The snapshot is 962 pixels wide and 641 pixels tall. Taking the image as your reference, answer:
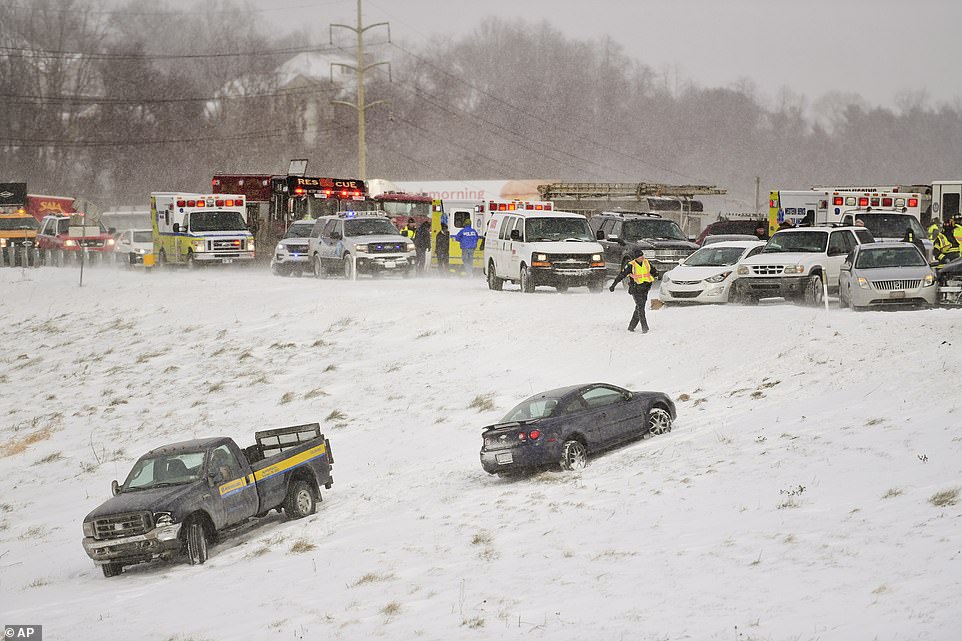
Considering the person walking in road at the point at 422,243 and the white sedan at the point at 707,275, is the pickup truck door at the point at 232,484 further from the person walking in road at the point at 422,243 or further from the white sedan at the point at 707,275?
the person walking in road at the point at 422,243

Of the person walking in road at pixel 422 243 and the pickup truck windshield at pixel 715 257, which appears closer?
the pickup truck windshield at pixel 715 257

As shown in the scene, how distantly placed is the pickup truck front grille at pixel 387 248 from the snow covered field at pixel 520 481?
16.9 ft

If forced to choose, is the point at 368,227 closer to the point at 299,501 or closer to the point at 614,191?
the point at 299,501

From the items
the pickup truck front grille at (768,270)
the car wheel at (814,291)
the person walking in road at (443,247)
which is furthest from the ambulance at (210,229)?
the car wheel at (814,291)

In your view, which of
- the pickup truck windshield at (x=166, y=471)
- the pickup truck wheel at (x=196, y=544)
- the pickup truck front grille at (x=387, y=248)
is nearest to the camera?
the pickup truck wheel at (x=196, y=544)

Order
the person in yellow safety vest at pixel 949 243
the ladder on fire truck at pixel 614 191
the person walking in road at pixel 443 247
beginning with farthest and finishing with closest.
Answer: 1. the ladder on fire truck at pixel 614 191
2. the person walking in road at pixel 443 247
3. the person in yellow safety vest at pixel 949 243

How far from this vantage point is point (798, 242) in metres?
25.7

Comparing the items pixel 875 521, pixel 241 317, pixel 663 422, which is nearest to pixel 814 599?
pixel 875 521

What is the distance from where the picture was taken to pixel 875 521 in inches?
472

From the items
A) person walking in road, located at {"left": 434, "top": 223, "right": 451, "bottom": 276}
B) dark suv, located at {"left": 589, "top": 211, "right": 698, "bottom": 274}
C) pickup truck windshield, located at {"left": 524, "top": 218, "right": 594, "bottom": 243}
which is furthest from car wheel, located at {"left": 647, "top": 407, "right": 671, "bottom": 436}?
person walking in road, located at {"left": 434, "top": 223, "right": 451, "bottom": 276}

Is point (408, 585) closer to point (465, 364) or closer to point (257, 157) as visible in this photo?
point (465, 364)

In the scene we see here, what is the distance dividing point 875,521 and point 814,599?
83.9 inches

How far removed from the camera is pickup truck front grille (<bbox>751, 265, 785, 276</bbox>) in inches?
973

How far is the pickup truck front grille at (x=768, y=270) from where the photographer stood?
81.1ft
